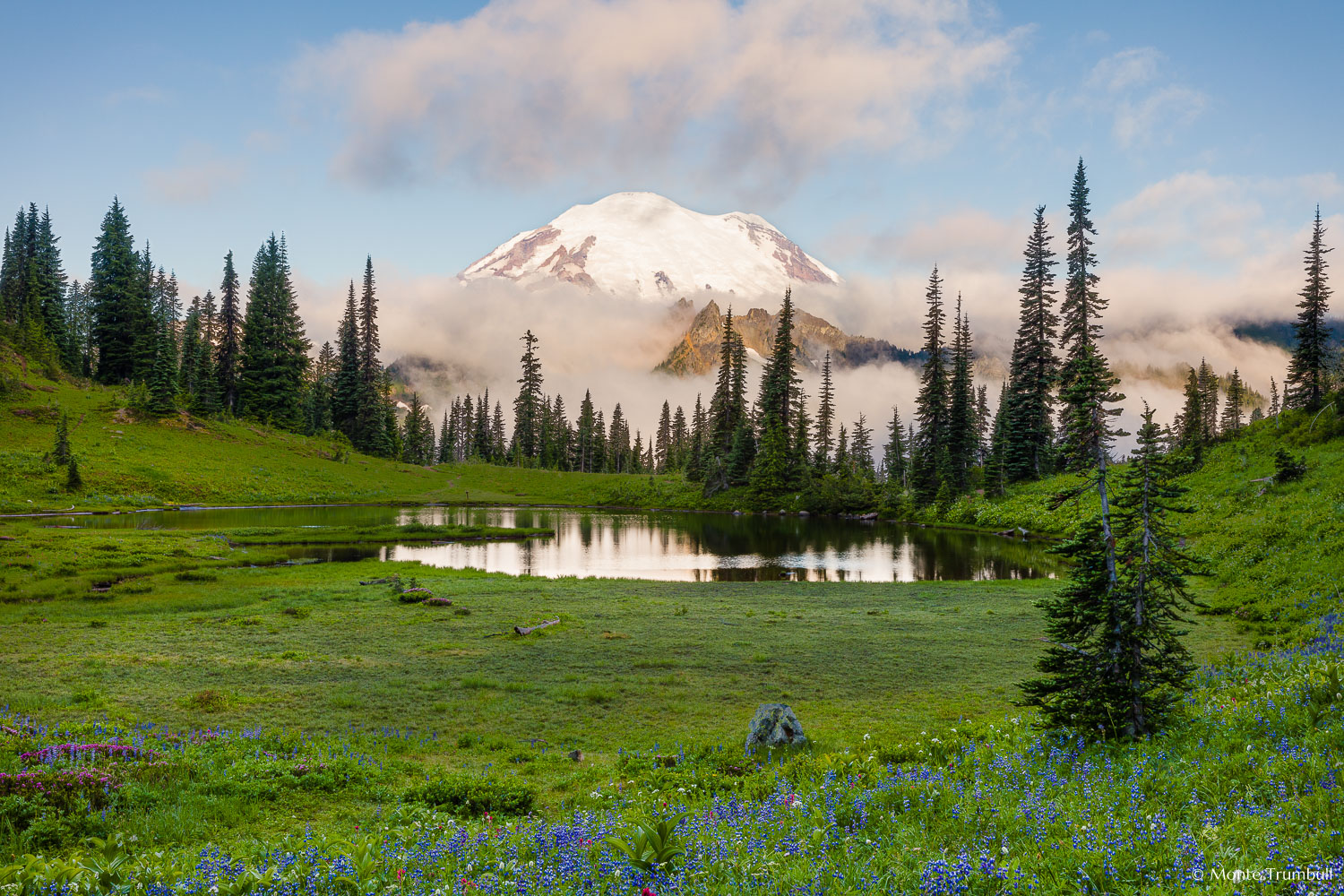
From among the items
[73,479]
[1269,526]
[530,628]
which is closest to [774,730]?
[530,628]

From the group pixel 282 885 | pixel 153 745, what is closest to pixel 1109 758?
pixel 282 885

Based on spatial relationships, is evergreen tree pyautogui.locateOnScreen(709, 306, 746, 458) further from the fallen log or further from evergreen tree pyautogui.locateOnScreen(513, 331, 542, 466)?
the fallen log

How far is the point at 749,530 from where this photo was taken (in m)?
64.4

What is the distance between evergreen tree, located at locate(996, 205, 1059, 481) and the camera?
72.8m

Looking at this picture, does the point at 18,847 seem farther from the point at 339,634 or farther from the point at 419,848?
the point at 339,634

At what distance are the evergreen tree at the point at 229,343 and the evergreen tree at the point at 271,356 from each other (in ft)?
2.86

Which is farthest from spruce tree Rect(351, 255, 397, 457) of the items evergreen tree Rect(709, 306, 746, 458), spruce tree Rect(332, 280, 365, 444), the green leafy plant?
the green leafy plant

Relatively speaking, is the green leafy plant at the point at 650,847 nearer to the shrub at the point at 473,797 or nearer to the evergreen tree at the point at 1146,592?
the shrub at the point at 473,797

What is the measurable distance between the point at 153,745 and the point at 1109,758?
13087 mm

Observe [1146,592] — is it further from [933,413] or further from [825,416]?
[825,416]

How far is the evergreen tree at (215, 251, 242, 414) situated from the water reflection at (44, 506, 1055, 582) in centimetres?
4496

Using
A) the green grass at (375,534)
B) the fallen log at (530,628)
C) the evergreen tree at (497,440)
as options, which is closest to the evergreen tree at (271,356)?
the evergreen tree at (497,440)

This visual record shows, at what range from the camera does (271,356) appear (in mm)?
99625

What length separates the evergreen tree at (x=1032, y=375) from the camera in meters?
72.8
